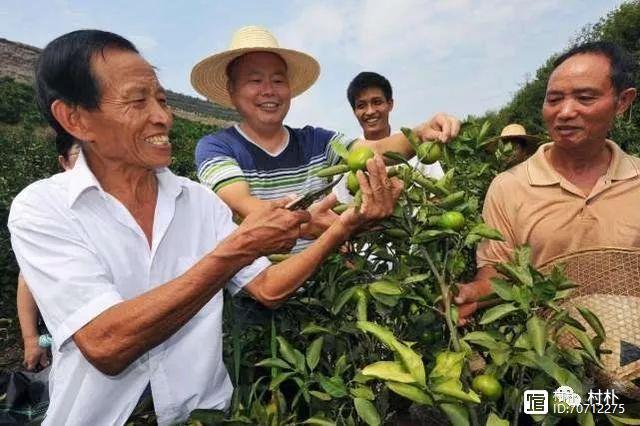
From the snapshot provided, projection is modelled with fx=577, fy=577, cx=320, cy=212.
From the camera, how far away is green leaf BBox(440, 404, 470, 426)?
92 centimetres

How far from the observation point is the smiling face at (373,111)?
347 centimetres

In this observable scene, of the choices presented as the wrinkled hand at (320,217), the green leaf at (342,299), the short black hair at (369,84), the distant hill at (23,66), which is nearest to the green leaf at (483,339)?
the green leaf at (342,299)

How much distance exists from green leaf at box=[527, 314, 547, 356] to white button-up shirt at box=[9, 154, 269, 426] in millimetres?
678

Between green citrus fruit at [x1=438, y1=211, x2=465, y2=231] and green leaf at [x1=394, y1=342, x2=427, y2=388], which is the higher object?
green citrus fruit at [x1=438, y1=211, x2=465, y2=231]

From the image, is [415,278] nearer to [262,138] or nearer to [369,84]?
[262,138]

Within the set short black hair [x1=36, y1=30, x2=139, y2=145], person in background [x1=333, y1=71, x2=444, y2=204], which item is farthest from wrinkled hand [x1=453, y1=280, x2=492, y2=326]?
person in background [x1=333, y1=71, x2=444, y2=204]

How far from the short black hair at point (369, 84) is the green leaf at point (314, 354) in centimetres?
253

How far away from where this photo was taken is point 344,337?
1270 millimetres

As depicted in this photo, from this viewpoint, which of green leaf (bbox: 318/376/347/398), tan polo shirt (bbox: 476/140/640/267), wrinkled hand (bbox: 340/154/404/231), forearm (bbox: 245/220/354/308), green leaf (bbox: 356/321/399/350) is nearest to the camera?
green leaf (bbox: 356/321/399/350)

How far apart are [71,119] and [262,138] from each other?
0.84 metres

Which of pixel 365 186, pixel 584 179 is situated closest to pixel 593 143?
pixel 584 179

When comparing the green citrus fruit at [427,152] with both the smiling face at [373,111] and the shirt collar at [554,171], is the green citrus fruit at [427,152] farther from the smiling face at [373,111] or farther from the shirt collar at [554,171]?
the smiling face at [373,111]

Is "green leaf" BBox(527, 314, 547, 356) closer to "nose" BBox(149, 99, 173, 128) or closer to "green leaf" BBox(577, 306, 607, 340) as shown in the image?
"green leaf" BBox(577, 306, 607, 340)

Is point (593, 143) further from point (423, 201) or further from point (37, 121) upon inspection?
Result: point (37, 121)
